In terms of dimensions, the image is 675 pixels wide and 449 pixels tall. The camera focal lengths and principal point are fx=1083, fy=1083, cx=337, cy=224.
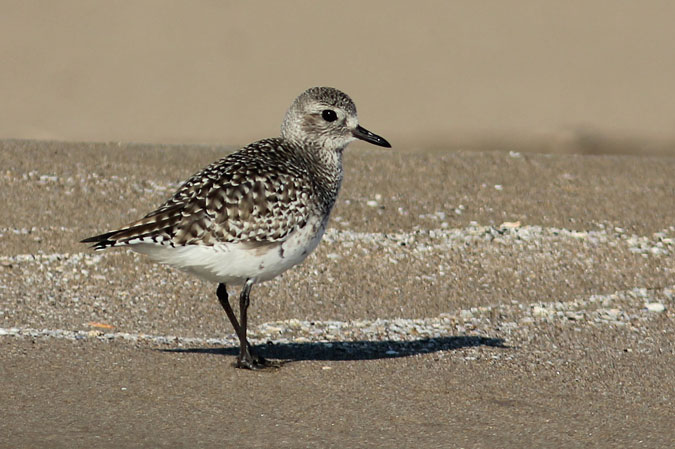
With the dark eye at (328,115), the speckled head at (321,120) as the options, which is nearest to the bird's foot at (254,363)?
the speckled head at (321,120)

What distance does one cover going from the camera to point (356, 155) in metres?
15.1

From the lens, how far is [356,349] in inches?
335

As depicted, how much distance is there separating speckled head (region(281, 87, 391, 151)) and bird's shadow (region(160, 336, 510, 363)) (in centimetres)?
159

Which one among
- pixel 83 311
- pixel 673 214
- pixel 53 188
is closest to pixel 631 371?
pixel 83 311

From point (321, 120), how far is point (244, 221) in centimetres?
117

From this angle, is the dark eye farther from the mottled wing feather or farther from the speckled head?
the mottled wing feather

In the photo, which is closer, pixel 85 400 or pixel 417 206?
pixel 85 400

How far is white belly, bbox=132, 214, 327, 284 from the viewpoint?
7.18m

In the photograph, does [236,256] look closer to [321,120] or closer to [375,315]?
[321,120]

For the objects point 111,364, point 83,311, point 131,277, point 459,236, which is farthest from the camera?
point 459,236

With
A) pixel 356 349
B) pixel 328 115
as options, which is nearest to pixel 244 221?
pixel 328 115

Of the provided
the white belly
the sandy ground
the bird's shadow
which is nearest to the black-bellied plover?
the white belly

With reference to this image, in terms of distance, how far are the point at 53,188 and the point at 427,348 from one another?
5.81 meters

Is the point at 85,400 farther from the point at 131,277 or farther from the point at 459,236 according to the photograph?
the point at 459,236
